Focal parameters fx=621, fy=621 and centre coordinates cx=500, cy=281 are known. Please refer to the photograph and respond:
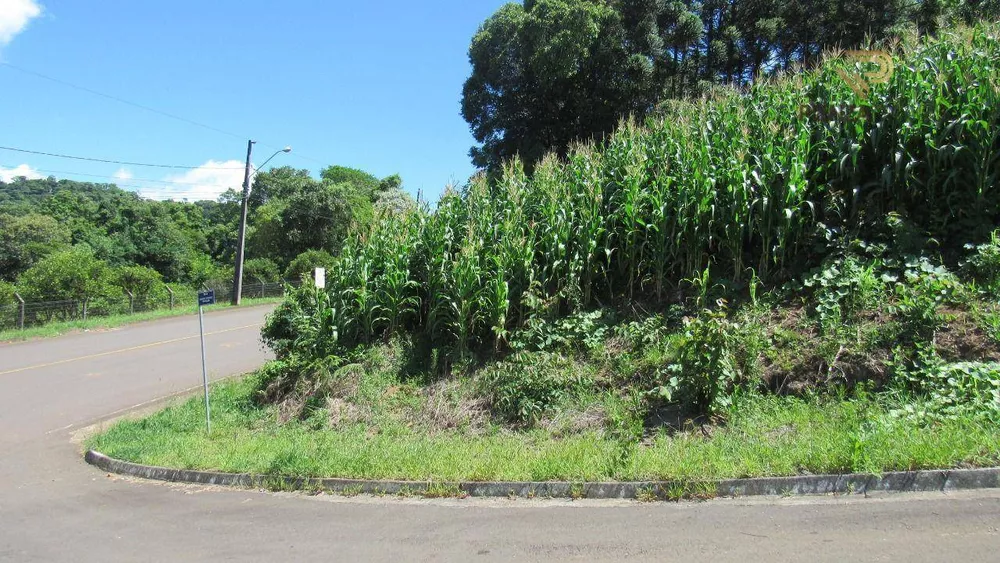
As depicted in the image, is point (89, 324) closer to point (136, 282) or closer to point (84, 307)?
point (84, 307)

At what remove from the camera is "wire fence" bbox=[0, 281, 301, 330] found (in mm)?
24547

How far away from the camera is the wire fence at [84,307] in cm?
2455

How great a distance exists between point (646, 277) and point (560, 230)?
4.88 ft

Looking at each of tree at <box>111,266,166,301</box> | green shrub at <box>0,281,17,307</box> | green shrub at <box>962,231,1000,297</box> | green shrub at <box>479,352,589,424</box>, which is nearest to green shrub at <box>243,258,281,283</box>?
tree at <box>111,266,166,301</box>

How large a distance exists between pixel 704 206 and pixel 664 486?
15.2ft

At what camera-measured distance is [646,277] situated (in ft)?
30.2

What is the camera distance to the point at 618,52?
2662cm

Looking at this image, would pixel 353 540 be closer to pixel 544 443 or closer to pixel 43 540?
pixel 544 443

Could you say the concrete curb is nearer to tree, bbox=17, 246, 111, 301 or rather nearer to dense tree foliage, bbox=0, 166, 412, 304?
dense tree foliage, bbox=0, 166, 412, 304

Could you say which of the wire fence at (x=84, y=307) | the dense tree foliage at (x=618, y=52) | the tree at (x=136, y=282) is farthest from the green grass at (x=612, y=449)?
the tree at (x=136, y=282)

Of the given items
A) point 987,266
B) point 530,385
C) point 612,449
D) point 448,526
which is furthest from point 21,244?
point 987,266

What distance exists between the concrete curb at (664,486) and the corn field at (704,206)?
3189 mm

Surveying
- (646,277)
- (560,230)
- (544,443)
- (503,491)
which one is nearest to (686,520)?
(503,491)

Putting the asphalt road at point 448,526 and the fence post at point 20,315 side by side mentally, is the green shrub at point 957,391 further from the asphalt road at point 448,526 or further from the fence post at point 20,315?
the fence post at point 20,315
